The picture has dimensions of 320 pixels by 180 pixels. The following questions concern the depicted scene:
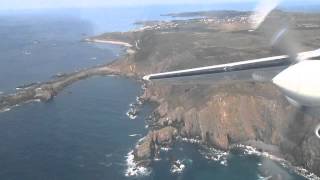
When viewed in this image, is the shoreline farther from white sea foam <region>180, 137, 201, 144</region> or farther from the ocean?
white sea foam <region>180, 137, 201, 144</region>

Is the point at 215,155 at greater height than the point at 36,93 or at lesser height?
lesser

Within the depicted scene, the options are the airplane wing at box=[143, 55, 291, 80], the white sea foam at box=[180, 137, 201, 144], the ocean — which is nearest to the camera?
the airplane wing at box=[143, 55, 291, 80]

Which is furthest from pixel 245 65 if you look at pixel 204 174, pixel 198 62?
pixel 198 62

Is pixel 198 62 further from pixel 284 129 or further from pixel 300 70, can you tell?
pixel 300 70

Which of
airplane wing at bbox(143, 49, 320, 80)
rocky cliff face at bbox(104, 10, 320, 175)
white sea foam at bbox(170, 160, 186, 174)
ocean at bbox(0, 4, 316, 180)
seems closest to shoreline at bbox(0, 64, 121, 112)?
ocean at bbox(0, 4, 316, 180)

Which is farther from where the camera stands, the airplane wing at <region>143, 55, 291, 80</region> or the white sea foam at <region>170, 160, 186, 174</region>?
the white sea foam at <region>170, 160, 186, 174</region>

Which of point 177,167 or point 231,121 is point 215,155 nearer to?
point 177,167

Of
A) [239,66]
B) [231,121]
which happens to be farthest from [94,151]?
[239,66]

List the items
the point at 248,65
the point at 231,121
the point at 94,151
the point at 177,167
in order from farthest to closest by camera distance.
Answer: the point at 231,121 < the point at 94,151 < the point at 177,167 < the point at 248,65

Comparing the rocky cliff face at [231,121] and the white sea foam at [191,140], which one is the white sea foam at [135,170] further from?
the white sea foam at [191,140]
